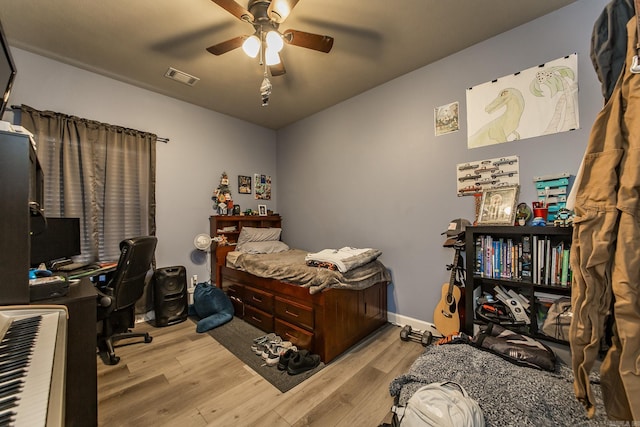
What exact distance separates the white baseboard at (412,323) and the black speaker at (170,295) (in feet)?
7.81

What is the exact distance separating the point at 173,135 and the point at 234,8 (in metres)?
2.17

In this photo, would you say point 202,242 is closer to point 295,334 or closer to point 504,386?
point 295,334

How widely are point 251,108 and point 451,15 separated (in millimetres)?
2531

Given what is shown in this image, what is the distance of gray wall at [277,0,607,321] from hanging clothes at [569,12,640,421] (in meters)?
1.33

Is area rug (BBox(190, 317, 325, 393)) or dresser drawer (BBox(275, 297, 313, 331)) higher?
dresser drawer (BBox(275, 297, 313, 331))

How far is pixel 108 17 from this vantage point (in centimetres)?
196

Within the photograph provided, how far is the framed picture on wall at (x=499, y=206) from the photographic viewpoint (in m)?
2.02

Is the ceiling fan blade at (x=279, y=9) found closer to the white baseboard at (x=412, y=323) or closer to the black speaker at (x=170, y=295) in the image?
the black speaker at (x=170, y=295)

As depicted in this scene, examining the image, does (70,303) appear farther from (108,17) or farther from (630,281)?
(630,281)

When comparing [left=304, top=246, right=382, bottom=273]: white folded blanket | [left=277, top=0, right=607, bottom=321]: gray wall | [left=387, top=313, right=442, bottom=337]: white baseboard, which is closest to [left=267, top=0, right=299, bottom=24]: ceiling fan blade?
[left=277, top=0, right=607, bottom=321]: gray wall

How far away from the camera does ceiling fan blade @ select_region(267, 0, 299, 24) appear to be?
1528 mm

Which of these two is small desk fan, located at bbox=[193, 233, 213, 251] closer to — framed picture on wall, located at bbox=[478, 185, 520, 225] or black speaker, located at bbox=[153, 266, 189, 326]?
black speaker, located at bbox=[153, 266, 189, 326]

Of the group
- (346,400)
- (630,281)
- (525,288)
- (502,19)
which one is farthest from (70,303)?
(502,19)

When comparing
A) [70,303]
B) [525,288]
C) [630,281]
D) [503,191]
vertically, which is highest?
[503,191]
